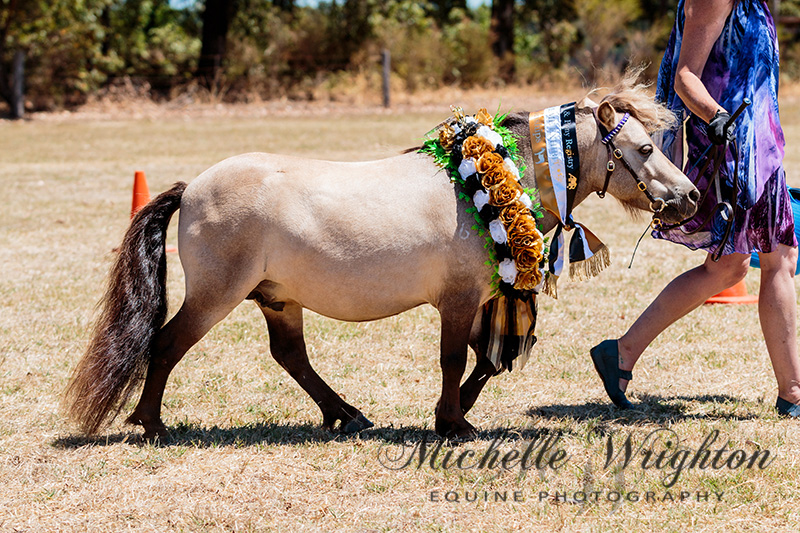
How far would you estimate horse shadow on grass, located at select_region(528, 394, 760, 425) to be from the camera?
14.6 ft

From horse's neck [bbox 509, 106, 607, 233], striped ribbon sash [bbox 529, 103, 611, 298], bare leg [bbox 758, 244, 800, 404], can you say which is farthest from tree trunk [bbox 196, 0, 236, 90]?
bare leg [bbox 758, 244, 800, 404]

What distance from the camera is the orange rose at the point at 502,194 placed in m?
3.85

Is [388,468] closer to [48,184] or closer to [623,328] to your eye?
[623,328]

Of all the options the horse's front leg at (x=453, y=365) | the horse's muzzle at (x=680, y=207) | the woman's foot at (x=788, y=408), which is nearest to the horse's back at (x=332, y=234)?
the horse's front leg at (x=453, y=365)

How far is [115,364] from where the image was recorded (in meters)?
3.98

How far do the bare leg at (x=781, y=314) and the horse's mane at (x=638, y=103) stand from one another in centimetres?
91

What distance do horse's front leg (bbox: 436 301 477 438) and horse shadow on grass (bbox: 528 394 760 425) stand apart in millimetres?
582

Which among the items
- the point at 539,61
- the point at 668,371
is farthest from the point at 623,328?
the point at 539,61

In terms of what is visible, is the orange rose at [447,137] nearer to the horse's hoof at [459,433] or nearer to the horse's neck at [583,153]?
the horse's neck at [583,153]

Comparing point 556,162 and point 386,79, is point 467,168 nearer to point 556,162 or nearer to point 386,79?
point 556,162

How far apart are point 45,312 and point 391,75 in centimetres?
2133

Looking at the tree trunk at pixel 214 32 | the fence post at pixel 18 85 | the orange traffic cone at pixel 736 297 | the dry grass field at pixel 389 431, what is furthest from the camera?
the tree trunk at pixel 214 32

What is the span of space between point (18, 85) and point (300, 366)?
66.4ft

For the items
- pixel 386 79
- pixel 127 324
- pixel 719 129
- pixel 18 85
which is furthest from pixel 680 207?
pixel 18 85
